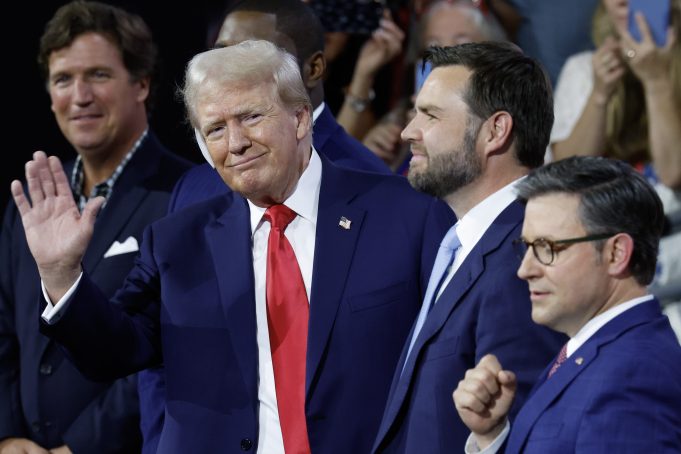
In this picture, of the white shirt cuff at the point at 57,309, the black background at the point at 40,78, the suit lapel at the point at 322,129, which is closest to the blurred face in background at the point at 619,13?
the suit lapel at the point at 322,129

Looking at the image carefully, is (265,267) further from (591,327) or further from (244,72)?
(591,327)

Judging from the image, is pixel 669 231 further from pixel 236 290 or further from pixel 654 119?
pixel 236 290

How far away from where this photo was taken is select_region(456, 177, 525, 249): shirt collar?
2922 millimetres

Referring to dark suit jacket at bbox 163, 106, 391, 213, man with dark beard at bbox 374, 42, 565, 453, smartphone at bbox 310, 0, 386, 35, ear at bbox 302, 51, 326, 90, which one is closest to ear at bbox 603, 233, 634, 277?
man with dark beard at bbox 374, 42, 565, 453

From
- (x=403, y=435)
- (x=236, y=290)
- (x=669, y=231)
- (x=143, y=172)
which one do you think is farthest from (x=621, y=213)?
(x=669, y=231)

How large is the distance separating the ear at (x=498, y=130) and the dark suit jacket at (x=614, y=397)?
600 mm

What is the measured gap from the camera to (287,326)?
306 centimetres

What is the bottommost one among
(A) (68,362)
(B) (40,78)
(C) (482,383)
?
A: (A) (68,362)

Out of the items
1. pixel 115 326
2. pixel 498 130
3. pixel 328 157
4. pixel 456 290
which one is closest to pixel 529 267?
pixel 456 290

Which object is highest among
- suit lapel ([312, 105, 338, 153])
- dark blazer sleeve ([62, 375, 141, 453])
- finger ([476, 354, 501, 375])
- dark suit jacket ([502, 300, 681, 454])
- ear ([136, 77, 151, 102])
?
ear ([136, 77, 151, 102])

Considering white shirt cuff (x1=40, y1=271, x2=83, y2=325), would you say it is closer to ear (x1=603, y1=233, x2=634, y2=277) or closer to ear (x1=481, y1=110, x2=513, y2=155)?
ear (x1=481, y1=110, x2=513, y2=155)

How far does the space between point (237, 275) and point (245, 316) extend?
0.10 meters

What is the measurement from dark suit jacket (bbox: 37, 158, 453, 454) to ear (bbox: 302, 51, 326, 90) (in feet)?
2.23

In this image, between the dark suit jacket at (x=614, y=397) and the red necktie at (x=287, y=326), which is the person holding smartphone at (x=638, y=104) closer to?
the red necktie at (x=287, y=326)
